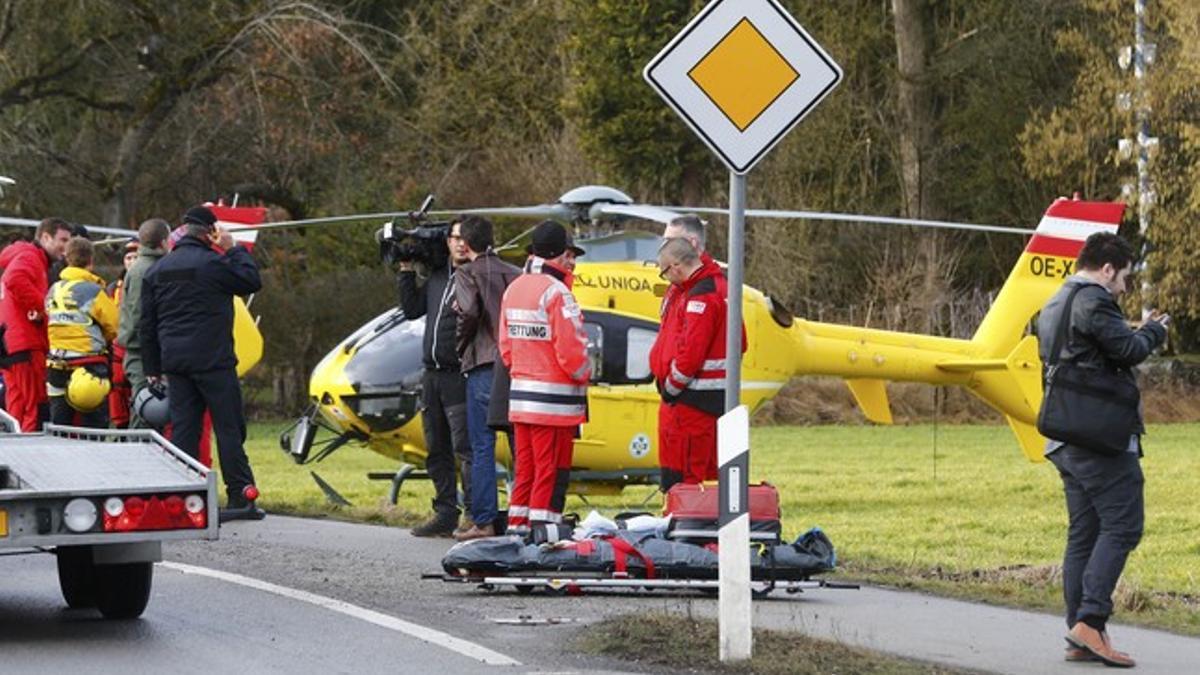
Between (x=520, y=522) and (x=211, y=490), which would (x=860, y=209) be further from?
(x=211, y=490)

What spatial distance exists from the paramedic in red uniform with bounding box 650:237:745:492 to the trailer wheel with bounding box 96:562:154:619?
3531mm

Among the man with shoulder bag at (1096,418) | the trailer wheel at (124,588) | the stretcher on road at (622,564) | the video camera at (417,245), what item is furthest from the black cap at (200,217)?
the man with shoulder bag at (1096,418)

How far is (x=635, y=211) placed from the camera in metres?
18.6

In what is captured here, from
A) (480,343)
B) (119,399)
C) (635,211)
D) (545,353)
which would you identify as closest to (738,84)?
(545,353)

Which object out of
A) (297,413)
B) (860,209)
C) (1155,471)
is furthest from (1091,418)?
(860,209)

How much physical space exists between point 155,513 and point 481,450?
4841 millimetres

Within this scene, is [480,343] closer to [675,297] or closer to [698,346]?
[675,297]

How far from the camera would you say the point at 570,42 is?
51.2 m

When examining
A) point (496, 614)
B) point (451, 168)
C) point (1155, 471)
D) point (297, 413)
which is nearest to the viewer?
point (496, 614)

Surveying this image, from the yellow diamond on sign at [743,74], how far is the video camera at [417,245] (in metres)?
5.71

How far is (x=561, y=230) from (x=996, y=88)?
37255 millimetres

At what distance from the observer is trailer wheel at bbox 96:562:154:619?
11.2 metres

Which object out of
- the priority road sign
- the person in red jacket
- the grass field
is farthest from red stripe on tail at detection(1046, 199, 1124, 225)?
the priority road sign

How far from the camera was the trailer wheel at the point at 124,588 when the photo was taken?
11242 millimetres
